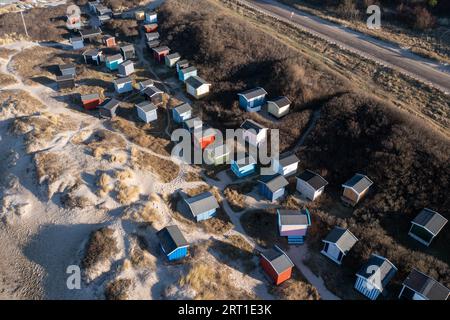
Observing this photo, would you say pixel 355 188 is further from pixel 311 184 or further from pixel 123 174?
pixel 123 174

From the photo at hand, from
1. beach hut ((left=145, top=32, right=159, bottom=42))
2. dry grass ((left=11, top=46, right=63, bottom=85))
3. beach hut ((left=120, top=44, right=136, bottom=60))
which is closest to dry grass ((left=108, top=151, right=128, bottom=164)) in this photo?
dry grass ((left=11, top=46, right=63, bottom=85))

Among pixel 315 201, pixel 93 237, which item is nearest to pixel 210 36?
pixel 315 201

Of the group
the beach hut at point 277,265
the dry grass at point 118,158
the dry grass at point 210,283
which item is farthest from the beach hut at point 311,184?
A: the dry grass at point 118,158

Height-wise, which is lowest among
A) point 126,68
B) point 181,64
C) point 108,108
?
point 108,108

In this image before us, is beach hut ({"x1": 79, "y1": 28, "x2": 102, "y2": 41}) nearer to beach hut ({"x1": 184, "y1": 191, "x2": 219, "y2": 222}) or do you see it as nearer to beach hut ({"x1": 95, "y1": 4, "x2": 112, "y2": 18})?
beach hut ({"x1": 95, "y1": 4, "x2": 112, "y2": 18})

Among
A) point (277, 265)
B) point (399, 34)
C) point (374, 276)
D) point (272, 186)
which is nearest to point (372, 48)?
point (399, 34)

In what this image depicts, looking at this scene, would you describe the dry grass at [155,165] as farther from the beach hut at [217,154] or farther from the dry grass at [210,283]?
the dry grass at [210,283]

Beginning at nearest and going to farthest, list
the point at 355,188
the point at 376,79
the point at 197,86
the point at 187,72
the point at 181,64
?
1. the point at 355,188
2. the point at 376,79
3. the point at 197,86
4. the point at 187,72
5. the point at 181,64
